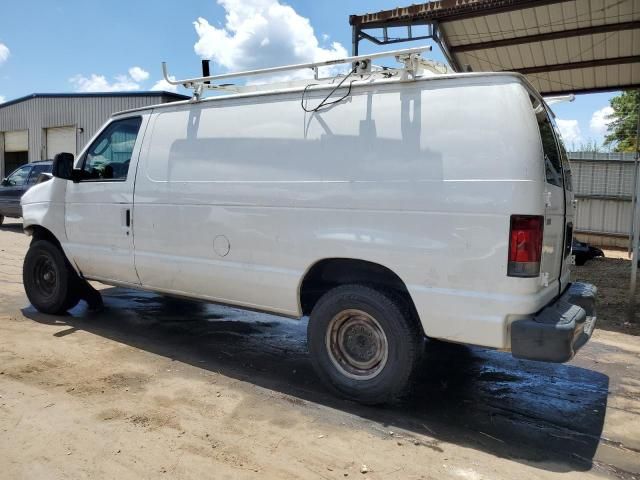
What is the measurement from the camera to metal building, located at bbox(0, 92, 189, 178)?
21.2 meters

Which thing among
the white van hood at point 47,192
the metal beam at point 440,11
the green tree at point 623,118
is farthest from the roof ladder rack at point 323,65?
the green tree at point 623,118

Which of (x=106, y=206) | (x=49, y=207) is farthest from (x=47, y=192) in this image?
(x=106, y=206)

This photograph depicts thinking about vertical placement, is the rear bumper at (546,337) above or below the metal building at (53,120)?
below

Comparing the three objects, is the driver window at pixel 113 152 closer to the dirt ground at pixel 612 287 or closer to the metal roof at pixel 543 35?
the metal roof at pixel 543 35

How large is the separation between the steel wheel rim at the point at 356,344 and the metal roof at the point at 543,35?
19.0 feet

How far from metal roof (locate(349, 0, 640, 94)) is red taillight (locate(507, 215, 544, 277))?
5547 mm

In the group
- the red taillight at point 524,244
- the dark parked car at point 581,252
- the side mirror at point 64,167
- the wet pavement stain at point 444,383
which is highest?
the side mirror at point 64,167

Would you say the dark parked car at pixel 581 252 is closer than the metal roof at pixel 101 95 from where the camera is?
Yes

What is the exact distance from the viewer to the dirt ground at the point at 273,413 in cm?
318

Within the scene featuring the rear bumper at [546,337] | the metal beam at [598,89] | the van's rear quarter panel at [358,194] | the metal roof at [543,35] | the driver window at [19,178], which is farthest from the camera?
the driver window at [19,178]

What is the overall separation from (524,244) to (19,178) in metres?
15.5

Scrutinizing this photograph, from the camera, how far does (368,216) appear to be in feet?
12.5

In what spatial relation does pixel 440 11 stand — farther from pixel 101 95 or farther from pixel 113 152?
pixel 101 95

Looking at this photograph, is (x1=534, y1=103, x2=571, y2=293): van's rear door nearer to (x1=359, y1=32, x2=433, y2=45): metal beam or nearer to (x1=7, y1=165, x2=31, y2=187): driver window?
(x1=359, y1=32, x2=433, y2=45): metal beam
